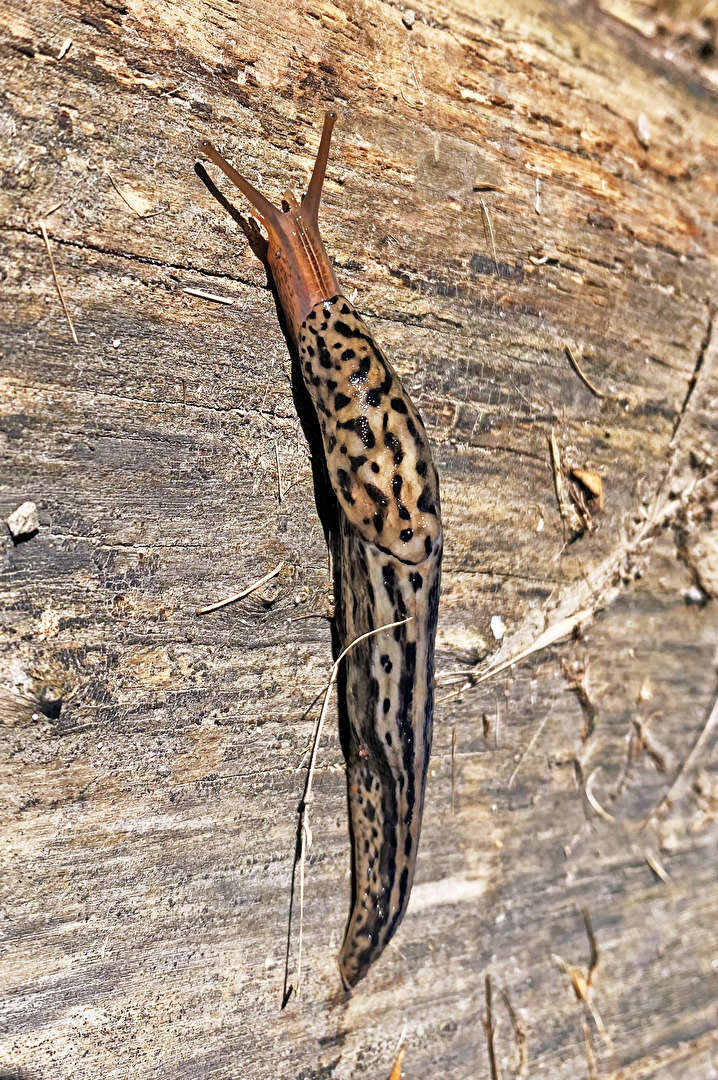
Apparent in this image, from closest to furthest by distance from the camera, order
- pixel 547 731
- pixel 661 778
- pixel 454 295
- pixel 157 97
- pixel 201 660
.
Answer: pixel 157 97 < pixel 201 660 < pixel 454 295 < pixel 547 731 < pixel 661 778

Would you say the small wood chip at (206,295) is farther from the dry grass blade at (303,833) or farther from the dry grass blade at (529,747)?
the dry grass blade at (529,747)

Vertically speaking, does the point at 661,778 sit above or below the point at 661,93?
below

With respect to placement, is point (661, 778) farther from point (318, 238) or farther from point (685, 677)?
point (318, 238)

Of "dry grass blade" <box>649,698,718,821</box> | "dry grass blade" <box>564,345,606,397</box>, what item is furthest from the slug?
"dry grass blade" <box>649,698,718,821</box>

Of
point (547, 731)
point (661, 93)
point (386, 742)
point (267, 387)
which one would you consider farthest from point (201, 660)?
point (661, 93)

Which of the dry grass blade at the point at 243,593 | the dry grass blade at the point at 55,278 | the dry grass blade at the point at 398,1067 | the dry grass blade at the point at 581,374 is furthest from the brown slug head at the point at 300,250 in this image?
the dry grass blade at the point at 398,1067

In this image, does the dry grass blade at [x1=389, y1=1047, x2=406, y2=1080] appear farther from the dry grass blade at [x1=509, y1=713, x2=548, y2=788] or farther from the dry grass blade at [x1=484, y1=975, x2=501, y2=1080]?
the dry grass blade at [x1=509, y1=713, x2=548, y2=788]

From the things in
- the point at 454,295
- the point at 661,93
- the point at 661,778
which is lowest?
the point at 661,778
